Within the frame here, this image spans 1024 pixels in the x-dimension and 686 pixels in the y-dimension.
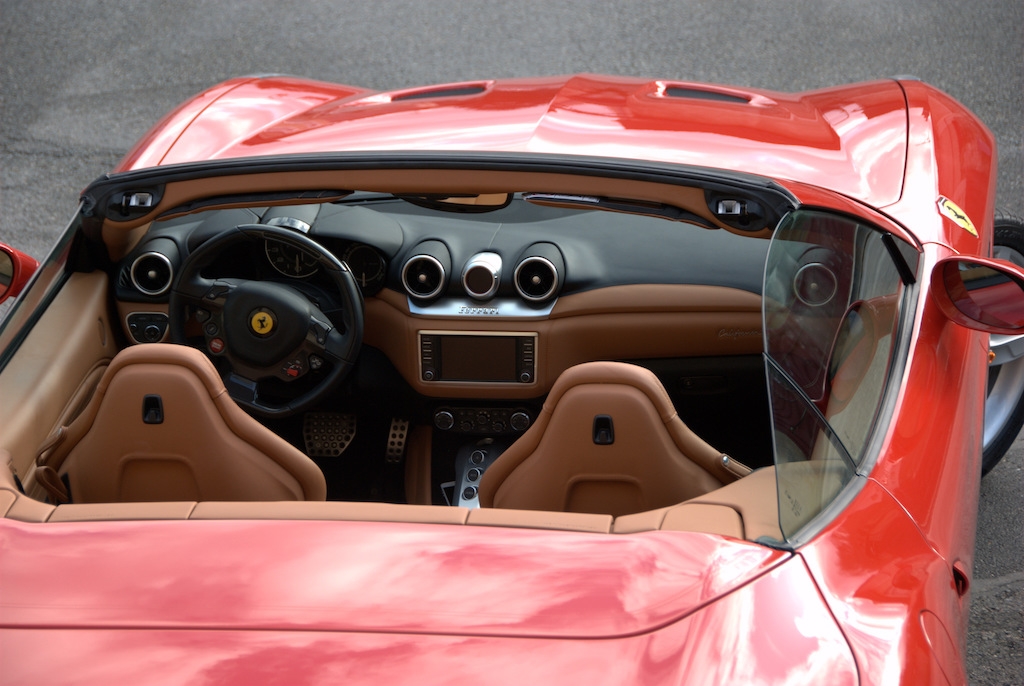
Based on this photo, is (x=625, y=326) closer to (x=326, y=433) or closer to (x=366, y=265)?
(x=366, y=265)

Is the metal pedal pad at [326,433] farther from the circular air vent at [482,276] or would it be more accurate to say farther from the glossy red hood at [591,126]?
the glossy red hood at [591,126]

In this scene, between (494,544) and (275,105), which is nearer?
(494,544)

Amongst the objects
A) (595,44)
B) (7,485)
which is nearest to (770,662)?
(7,485)

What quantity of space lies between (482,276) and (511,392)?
1.36 feet

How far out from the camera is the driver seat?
217 cm

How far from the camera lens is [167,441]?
7.16ft

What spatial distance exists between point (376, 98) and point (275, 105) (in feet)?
1.16

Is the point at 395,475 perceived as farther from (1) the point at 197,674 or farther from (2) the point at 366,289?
(1) the point at 197,674

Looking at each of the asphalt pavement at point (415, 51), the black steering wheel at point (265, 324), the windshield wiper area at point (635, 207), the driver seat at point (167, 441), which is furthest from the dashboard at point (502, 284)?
the asphalt pavement at point (415, 51)

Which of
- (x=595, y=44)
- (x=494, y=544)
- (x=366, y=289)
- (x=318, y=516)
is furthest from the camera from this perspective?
(x=595, y=44)

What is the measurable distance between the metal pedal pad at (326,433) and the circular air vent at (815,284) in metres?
1.89

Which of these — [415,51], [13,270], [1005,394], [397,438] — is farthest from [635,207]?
[415,51]

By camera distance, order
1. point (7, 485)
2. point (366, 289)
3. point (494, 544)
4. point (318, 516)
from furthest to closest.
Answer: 1. point (366, 289)
2. point (7, 485)
3. point (318, 516)
4. point (494, 544)

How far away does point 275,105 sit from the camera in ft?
11.2
